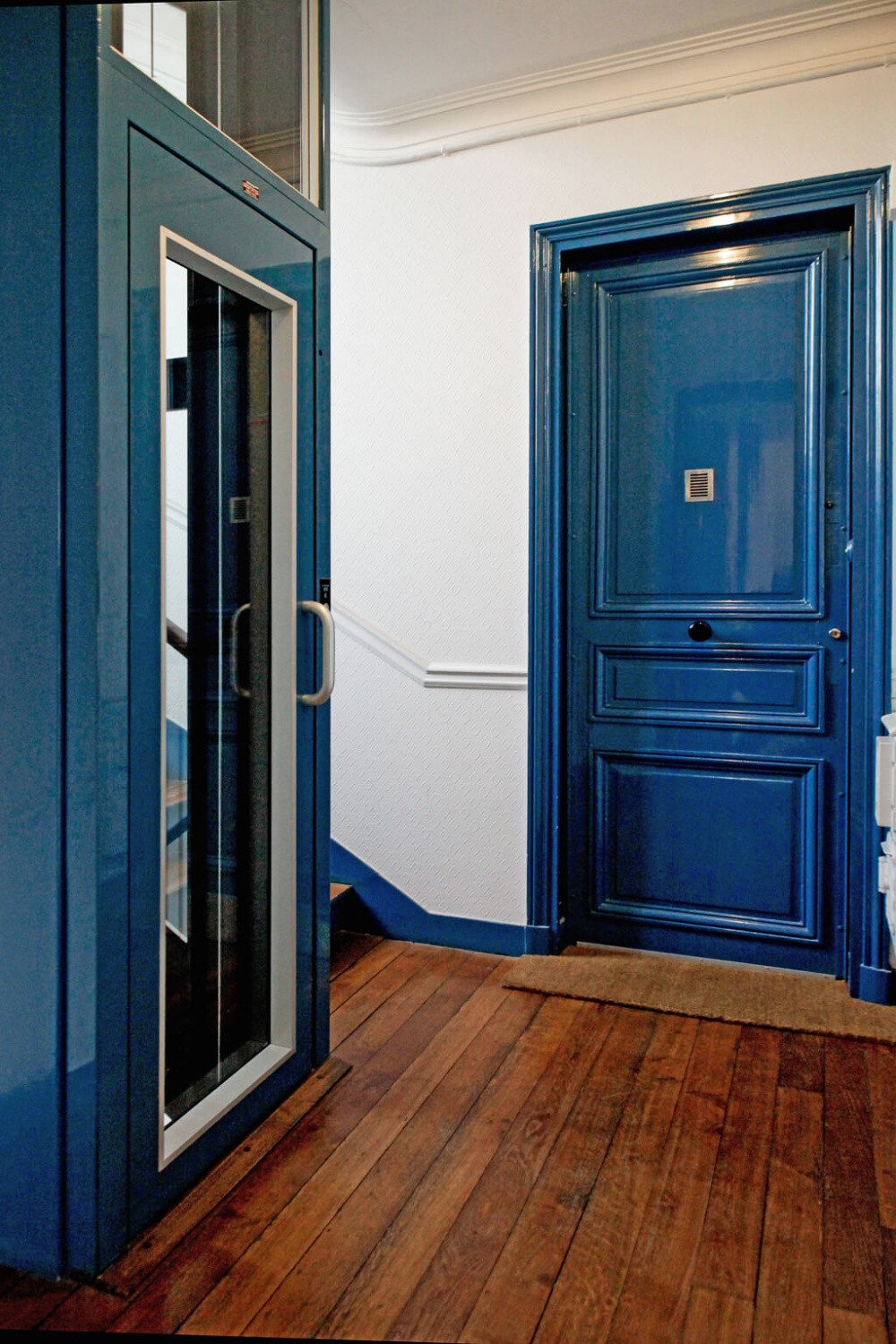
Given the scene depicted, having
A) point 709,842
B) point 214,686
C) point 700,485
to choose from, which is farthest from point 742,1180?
point 700,485

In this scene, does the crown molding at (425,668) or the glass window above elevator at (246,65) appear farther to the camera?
the crown molding at (425,668)

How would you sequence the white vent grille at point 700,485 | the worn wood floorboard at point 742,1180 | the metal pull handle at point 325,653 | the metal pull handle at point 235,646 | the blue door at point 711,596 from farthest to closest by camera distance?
the white vent grille at point 700,485, the blue door at point 711,596, the metal pull handle at point 325,653, the metal pull handle at point 235,646, the worn wood floorboard at point 742,1180

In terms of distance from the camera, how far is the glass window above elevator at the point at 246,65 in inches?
63.6

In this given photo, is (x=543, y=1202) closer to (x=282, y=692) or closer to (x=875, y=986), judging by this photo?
(x=282, y=692)

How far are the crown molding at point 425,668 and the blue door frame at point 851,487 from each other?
0.10 m

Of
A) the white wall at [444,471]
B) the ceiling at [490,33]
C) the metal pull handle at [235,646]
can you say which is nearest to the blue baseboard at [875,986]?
the white wall at [444,471]

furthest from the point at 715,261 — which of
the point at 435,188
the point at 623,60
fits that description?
the point at 435,188

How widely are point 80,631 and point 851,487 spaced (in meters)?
2.14

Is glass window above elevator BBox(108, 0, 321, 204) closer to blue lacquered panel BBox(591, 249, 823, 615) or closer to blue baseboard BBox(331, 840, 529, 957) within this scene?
blue lacquered panel BBox(591, 249, 823, 615)

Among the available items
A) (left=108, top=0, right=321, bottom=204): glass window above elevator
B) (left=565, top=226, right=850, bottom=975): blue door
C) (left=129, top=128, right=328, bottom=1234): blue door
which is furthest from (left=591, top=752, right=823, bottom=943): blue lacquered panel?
(left=108, top=0, right=321, bottom=204): glass window above elevator

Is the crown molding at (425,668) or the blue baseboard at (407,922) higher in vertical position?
the crown molding at (425,668)

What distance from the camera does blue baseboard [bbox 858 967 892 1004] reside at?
2.64m

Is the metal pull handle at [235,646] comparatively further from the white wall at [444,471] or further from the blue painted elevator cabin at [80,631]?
the white wall at [444,471]

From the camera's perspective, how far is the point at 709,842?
296cm
